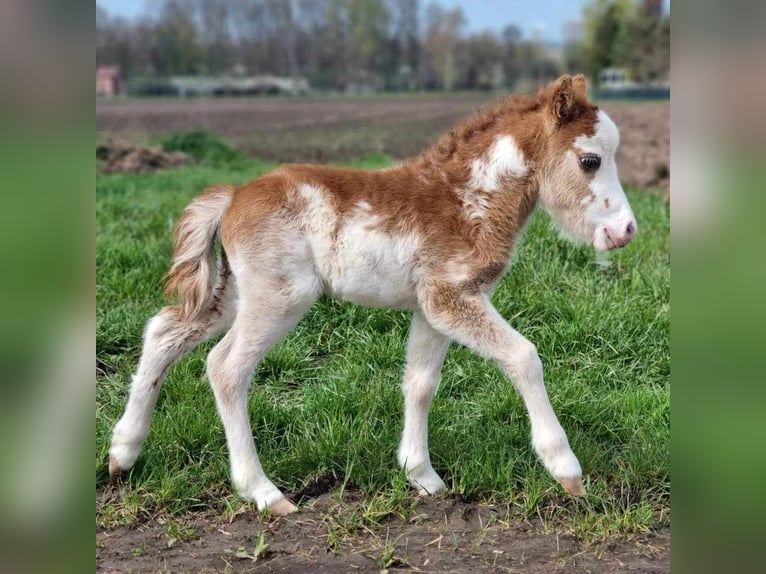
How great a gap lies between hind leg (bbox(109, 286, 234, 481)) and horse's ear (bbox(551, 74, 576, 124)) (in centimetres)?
165

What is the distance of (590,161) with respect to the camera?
338 cm

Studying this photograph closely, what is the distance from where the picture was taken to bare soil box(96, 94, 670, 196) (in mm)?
10320

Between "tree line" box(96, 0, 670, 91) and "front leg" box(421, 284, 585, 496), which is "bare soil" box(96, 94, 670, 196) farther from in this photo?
"front leg" box(421, 284, 585, 496)

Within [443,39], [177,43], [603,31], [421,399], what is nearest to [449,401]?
[421,399]

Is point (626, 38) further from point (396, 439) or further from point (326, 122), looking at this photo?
point (396, 439)

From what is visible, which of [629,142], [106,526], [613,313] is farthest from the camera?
[629,142]

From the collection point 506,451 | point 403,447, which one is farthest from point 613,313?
point 403,447

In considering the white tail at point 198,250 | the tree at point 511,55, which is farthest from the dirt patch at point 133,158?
the white tail at point 198,250

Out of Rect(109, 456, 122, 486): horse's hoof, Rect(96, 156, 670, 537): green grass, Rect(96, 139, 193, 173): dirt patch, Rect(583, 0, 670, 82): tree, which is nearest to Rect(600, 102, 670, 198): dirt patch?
Rect(583, 0, 670, 82): tree

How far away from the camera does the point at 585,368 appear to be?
15.6 feet

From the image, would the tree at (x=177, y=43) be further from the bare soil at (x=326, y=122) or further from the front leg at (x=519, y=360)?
the front leg at (x=519, y=360)

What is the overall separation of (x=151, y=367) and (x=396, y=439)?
1.24 meters

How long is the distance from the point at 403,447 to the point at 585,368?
148 centimetres
